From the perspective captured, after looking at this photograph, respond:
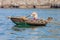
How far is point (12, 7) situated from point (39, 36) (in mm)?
155519

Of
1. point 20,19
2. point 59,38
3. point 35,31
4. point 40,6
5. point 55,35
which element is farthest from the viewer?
point 40,6

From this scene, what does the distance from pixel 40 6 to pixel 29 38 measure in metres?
153

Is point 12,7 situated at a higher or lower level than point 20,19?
lower

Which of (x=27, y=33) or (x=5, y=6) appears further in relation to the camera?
(x=5, y=6)

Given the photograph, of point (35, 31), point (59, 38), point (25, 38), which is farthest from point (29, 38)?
point (35, 31)

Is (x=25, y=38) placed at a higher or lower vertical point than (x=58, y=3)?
higher

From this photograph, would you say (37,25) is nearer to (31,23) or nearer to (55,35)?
(31,23)

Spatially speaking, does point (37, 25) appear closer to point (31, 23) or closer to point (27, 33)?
point (31, 23)

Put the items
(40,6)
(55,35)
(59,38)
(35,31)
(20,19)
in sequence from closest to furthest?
(59,38) → (55,35) → (35,31) → (20,19) → (40,6)

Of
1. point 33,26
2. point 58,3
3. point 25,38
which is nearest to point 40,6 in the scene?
point 58,3

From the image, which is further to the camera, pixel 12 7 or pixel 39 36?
pixel 12 7

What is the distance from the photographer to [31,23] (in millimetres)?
54375

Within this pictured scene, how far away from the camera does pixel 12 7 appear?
199625mm

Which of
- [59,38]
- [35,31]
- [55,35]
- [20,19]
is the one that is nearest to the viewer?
[59,38]
